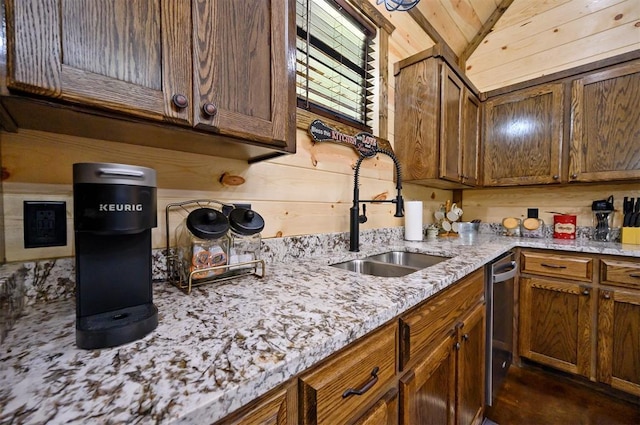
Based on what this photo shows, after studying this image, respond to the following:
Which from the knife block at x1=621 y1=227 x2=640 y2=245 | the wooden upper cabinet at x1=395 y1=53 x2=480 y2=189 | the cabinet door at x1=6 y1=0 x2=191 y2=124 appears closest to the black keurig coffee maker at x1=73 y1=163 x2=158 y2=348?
the cabinet door at x1=6 y1=0 x2=191 y2=124

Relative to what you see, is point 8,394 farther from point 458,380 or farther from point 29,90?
point 458,380

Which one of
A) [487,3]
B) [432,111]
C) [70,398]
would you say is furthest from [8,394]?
[487,3]

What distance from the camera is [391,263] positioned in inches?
56.6

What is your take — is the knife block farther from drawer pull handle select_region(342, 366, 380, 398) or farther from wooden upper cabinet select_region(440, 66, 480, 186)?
drawer pull handle select_region(342, 366, 380, 398)

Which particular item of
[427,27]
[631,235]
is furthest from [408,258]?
[427,27]

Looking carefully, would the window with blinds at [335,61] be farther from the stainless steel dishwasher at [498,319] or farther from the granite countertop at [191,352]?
the stainless steel dishwasher at [498,319]

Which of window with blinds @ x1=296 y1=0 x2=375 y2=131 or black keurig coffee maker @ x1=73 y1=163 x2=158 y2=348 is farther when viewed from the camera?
window with blinds @ x1=296 y1=0 x2=375 y2=131

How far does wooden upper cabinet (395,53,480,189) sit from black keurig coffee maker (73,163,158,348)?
1.75m

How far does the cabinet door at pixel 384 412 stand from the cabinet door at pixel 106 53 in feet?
2.70

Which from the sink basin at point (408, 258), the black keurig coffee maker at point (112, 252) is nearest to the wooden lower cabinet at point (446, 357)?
the sink basin at point (408, 258)

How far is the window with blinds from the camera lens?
137cm

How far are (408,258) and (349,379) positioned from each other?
1107 millimetres

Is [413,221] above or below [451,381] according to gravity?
above

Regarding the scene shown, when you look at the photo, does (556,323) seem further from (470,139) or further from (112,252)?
(112,252)
